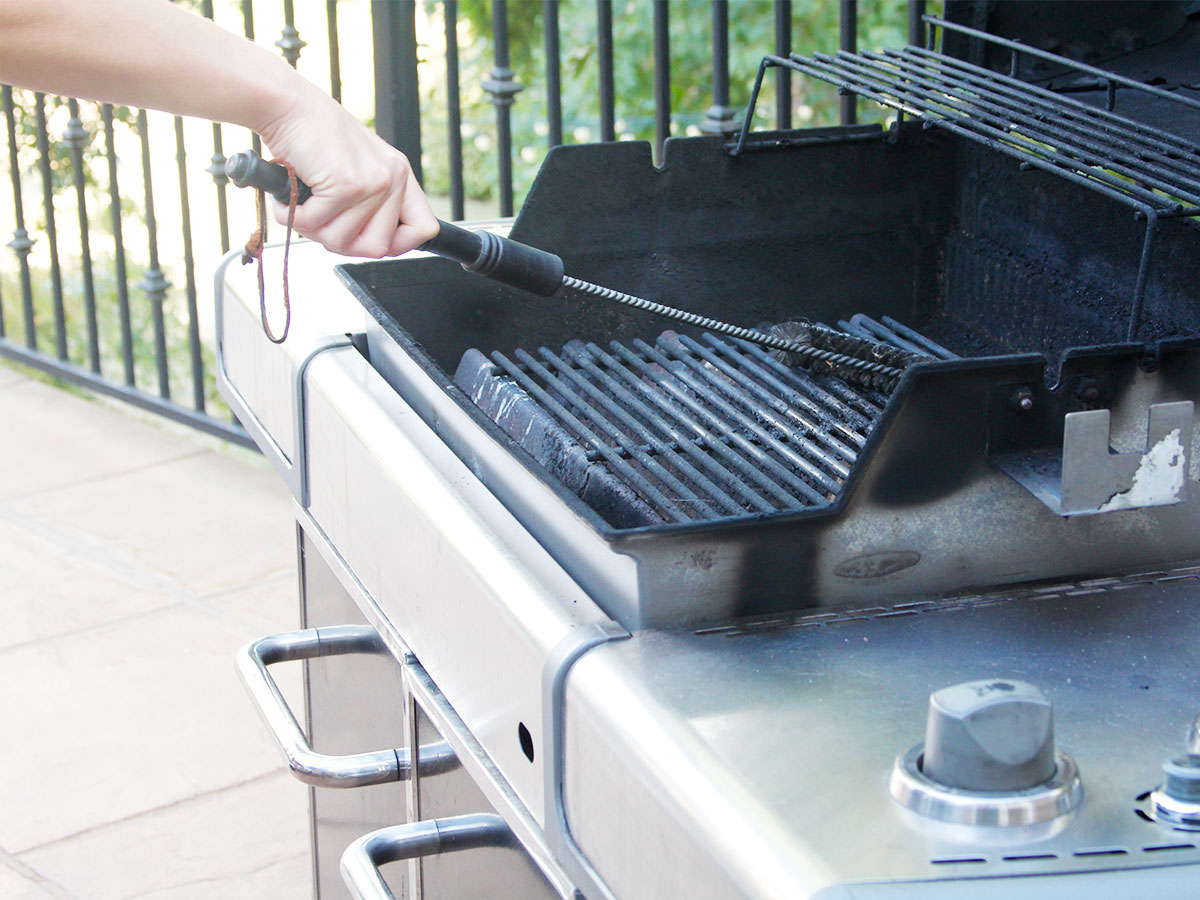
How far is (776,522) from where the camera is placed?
2.97 feet

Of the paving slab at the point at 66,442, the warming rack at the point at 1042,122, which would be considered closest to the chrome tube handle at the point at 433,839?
the warming rack at the point at 1042,122

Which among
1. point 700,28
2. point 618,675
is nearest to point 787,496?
point 618,675

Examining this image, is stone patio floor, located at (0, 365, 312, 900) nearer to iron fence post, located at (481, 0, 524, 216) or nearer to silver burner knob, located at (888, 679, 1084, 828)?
iron fence post, located at (481, 0, 524, 216)

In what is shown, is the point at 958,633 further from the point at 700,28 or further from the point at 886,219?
the point at 700,28

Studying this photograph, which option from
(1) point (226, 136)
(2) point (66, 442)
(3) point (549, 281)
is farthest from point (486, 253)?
(1) point (226, 136)

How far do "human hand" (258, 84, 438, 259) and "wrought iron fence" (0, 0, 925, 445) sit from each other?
5.47 feet

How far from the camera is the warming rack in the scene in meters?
1.22

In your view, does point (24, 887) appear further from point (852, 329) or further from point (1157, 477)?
point (1157, 477)

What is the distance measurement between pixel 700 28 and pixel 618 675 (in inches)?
219

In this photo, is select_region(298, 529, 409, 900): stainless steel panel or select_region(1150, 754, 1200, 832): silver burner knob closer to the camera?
select_region(1150, 754, 1200, 832): silver burner knob

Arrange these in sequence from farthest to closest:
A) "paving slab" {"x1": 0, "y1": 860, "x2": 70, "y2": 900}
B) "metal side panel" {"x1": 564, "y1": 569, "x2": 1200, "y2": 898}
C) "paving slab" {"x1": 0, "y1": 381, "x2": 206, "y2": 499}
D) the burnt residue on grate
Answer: "paving slab" {"x1": 0, "y1": 381, "x2": 206, "y2": 499}, "paving slab" {"x1": 0, "y1": 860, "x2": 70, "y2": 900}, the burnt residue on grate, "metal side panel" {"x1": 564, "y1": 569, "x2": 1200, "y2": 898}

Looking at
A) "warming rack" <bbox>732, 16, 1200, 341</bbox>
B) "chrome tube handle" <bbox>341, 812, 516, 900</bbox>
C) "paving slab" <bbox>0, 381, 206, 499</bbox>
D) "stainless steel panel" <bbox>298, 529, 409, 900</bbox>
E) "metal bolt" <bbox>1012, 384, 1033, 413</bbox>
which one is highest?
"warming rack" <bbox>732, 16, 1200, 341</bbox>

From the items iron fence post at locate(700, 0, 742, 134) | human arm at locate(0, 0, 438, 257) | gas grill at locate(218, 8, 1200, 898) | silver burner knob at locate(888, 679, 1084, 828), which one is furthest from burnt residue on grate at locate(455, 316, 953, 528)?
iron fence post at locate(700, 0, 742, 134)

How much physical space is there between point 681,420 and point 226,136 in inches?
147
